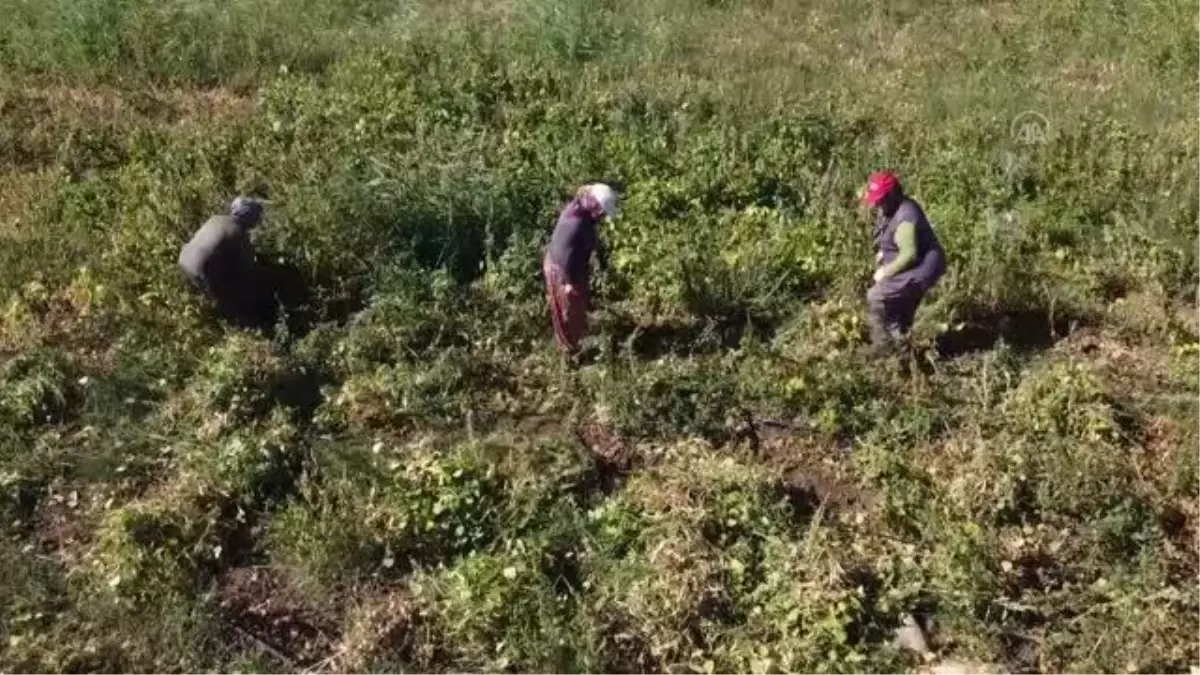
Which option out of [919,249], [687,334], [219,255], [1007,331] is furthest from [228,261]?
[1007,331]

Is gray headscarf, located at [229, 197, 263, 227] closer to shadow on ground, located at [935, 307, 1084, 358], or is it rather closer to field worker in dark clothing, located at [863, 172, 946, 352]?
field worker in dark clothing, located at [863, 172, 946, 352]

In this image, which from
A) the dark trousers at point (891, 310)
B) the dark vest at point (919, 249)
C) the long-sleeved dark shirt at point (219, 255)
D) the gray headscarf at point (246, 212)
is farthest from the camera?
the gray headscarf at point (246, 212)

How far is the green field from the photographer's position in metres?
6.55

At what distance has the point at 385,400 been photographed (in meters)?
7.97

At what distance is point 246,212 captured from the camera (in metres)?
8.45

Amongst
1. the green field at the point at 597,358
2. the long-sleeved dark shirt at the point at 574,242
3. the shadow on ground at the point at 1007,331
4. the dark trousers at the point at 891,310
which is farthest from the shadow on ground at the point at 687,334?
the shadow on ground at the point at 1007,331

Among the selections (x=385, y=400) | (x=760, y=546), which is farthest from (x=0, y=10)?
(x=760, y=546)

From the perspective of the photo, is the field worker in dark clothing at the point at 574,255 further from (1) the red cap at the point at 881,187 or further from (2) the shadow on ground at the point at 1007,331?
(2) the shadow on ground at the point at 1007,331

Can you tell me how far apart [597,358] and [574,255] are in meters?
0.79

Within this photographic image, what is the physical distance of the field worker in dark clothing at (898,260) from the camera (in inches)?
313

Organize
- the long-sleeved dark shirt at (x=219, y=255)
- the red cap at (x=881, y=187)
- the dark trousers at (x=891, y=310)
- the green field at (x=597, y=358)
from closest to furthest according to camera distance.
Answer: the green field at (x=597, y=358) → the red cap at (x=881, y=187) → the dark trousers at (x=891, y=310) → the long-sleeved dark shirt at (x=219, y=255)

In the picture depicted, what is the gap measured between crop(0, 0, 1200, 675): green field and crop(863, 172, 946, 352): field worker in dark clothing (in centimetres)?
33

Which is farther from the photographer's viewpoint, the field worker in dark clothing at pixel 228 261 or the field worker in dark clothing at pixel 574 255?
the field worker in dark clothing at pixel 228 261

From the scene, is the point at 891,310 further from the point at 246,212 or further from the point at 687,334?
the point at 246,212
